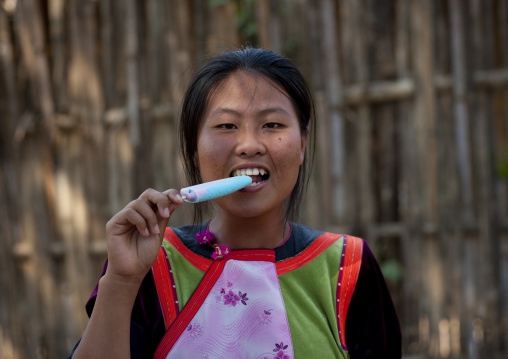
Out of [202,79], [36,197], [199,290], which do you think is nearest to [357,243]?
[199,290]

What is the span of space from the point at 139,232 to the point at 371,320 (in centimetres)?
66

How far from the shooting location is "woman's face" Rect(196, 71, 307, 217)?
1.57 meters

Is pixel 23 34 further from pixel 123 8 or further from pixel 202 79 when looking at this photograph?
pixel 202 79

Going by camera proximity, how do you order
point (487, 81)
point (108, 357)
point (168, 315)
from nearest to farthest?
point (108, 357)
point (168, 315)
point (487, 81)

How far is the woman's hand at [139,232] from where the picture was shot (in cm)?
142

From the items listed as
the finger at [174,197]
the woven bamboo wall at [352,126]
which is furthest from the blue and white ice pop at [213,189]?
the woven bamboo wall at [352,126]

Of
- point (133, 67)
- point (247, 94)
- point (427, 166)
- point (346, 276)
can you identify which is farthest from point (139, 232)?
point (133, 67)

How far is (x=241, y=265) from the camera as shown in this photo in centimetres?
161

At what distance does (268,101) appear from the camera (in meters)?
1.61

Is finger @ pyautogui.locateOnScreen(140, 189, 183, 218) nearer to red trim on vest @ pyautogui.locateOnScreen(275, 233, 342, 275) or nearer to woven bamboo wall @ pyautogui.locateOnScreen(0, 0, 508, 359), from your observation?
red trim on vest @ pyautogui.locateOnScreen(275, 233, 342, 275)

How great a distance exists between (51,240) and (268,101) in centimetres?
450

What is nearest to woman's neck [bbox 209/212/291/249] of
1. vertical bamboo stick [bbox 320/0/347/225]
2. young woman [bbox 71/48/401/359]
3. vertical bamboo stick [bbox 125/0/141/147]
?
young woman [bbox 71/48/401/359]

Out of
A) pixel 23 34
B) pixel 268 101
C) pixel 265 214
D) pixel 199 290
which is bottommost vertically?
pixel 199 290

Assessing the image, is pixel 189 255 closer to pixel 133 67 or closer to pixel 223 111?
pixel 223 111
